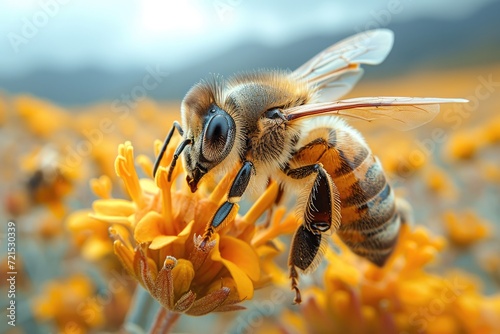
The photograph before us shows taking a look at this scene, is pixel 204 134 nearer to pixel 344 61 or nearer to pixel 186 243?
pixel 186 243

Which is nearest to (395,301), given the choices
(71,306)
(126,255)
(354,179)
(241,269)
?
(354,179)

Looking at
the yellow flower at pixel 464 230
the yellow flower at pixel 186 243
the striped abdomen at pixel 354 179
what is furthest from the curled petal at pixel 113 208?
the yellow flower at pixel 464 230

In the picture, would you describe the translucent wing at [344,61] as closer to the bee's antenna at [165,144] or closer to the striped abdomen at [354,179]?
the striped abdomen at [354,179]

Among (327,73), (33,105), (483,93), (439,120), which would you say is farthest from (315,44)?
(327,73)

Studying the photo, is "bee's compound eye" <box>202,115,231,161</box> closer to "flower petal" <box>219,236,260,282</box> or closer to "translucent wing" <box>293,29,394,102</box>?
"flower petal" <box>219,236,260,282</box>

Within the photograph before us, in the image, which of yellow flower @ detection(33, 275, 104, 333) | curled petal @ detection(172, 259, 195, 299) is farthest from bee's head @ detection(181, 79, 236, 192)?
yellow flower @ detection(33, 275, 104, 333)

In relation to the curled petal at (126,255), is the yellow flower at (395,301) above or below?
below
